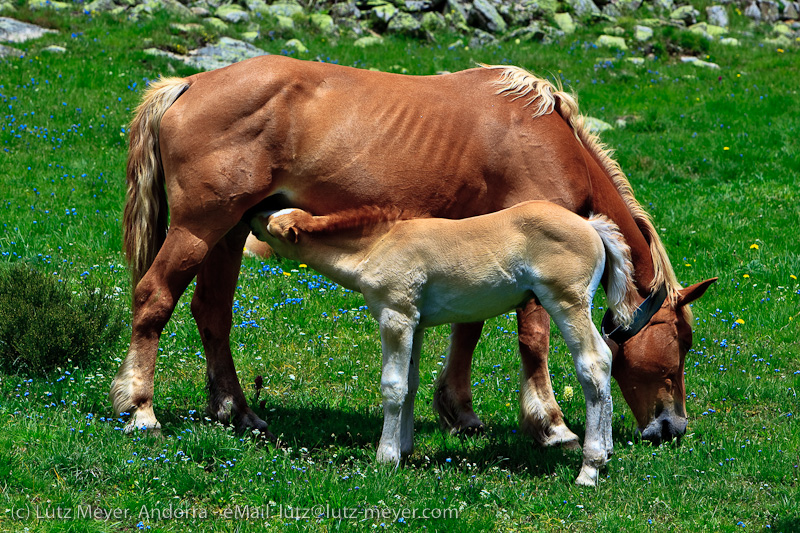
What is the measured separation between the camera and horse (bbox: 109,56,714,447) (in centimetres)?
544

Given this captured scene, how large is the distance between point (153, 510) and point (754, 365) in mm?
5283

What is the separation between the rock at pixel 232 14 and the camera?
59.3 ft

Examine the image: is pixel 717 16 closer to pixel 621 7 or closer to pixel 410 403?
pixel 621 7

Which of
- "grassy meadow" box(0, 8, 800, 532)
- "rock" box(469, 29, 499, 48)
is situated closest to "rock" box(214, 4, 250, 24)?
"grassy meadow" box(0, 8, 800, 532)

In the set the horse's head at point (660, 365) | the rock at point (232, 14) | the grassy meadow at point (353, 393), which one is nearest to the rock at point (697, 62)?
the grassy meadow at point (353, 393)

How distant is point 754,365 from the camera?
23.7 feet

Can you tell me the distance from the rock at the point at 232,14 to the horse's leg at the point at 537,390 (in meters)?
14.1

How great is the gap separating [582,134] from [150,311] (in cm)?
338

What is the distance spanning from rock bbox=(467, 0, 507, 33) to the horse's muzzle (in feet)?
50.0

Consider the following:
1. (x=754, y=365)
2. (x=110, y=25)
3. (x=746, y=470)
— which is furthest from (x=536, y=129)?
(x=110, y=25)

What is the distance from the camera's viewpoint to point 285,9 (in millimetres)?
19641

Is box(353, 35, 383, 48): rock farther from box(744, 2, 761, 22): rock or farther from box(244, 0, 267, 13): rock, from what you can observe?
box(744, 2, 761, 22): rock

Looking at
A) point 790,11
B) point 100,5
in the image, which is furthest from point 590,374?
point 790,11

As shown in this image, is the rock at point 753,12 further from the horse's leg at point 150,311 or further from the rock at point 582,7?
the horse's leg at point 150,311
